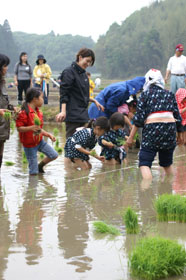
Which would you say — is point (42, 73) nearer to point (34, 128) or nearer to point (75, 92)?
point (75, 92)

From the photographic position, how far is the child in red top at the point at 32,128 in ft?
25.8

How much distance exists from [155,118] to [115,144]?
2174mm

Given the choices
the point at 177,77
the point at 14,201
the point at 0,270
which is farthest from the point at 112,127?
the point at 177,77

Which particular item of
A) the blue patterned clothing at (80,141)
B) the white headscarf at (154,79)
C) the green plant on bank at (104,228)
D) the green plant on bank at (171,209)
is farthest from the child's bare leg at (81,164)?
the green plant on bank at (104,228)

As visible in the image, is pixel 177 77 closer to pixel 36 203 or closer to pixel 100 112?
pixel 100 112

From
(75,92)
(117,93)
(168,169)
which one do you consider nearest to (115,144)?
(75,92)

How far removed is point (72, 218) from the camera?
5473 millimetres

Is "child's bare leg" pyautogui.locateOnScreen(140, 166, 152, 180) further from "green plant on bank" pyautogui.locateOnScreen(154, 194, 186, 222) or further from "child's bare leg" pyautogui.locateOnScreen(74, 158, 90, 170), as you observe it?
"child's bare leg" pyautogui.locateOnScreen(74, 158, 90, 170)

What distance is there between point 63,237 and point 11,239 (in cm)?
Result: 43

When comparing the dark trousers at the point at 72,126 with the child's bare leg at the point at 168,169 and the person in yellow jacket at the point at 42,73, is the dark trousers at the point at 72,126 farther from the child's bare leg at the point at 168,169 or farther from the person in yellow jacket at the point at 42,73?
the person in yellow jacket at the point at 42,73

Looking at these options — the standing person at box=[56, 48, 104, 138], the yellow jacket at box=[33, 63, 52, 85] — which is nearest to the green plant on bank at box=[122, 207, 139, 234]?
the standing person at box=[56, 48, 104, 138]

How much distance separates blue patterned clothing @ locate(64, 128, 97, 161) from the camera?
8.73 meters

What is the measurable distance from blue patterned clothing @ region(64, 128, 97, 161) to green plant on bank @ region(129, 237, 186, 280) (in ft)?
15.9

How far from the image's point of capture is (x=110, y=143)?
8875 mm
